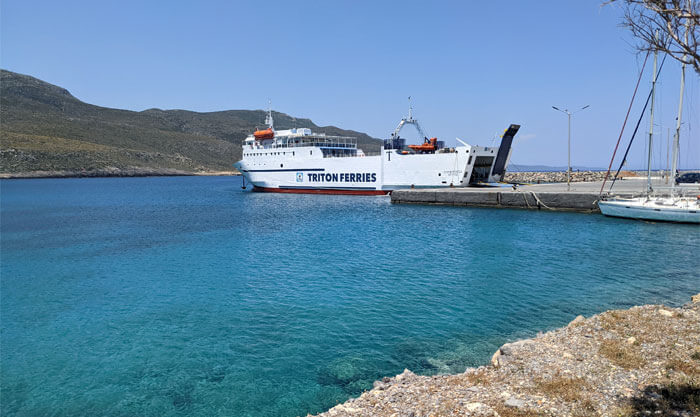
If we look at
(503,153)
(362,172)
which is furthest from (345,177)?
(503,153)

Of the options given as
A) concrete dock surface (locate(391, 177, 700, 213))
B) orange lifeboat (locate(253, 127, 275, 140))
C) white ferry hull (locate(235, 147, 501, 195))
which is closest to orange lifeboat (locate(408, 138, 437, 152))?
white ferry hull (locate(235, 147, 501, 195))

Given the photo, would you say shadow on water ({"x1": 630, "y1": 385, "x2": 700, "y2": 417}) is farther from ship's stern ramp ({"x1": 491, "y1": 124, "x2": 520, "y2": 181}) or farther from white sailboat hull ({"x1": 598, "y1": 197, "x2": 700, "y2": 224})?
ship's stern ramp ({"x1": 491, "y1": 124, "x2": 520, "y2": 181})

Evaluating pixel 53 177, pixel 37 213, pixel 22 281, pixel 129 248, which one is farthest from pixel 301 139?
pixel 53 177

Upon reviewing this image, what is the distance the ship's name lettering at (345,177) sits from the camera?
153 ft

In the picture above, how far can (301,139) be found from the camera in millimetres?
51250

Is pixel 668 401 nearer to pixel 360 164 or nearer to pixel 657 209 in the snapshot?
pixel 657 209

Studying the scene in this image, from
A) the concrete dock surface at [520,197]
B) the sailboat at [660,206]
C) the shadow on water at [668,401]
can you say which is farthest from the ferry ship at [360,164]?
the shadow on water at [668,401]

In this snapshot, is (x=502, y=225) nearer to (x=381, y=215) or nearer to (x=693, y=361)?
(x=381, y=215)

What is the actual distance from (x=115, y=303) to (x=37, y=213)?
3229 cm

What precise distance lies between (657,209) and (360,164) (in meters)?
29.3

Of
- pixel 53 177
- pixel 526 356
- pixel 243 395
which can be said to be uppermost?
pixel 53 177

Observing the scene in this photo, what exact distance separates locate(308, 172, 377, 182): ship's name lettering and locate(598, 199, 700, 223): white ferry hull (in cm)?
2507

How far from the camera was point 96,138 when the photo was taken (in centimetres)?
11981

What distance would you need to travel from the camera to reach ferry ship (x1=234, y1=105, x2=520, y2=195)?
41406mm
